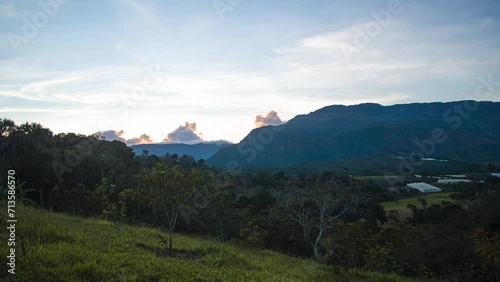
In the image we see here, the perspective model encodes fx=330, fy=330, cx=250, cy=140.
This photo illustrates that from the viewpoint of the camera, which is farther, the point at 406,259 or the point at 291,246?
the point at 291,246

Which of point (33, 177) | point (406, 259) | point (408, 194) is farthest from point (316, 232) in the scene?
point (408, 194)

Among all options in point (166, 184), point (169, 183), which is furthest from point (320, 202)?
point (166, 184)

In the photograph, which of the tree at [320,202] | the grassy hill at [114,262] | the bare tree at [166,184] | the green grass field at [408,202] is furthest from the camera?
the green grass field at [408,202]

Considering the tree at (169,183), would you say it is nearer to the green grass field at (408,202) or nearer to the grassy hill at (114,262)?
the grassy hill at (114,262)

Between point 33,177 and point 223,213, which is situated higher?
point 33,177

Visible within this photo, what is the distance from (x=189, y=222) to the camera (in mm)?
39125

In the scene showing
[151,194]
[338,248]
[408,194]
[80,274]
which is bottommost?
[408,194]

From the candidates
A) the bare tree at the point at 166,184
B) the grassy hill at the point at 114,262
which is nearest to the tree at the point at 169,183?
the bare tree at the point at 166,184

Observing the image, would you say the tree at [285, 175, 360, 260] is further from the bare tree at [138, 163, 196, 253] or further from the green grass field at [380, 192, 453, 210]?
the green grass field at [380, 192, 453, 210]

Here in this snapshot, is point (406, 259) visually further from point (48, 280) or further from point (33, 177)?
point (33, 177)

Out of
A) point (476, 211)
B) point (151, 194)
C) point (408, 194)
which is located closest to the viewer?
point (151, 194)

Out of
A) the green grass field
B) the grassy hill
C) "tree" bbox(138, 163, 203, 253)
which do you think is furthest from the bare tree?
the green grass field

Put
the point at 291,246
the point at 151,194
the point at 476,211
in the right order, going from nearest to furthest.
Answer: the point at 151,194 < the point at 291,246 < the point at 476,211

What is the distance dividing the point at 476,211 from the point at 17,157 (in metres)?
70.5
